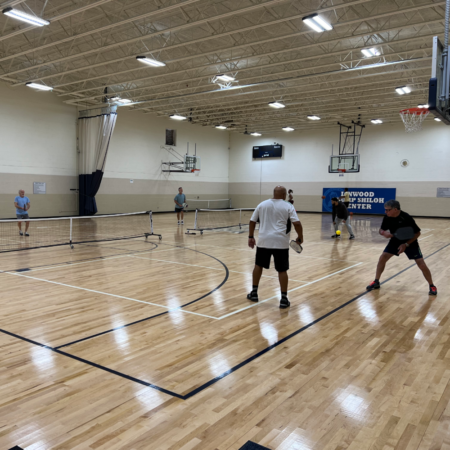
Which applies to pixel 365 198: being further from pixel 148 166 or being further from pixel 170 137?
pixel 148 166

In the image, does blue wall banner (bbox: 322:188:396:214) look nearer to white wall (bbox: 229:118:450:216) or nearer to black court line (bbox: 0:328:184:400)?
white wall (bbox: 229:118:450:216)

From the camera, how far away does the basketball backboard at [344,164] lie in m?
29.8

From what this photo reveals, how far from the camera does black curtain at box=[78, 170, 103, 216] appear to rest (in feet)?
77.3

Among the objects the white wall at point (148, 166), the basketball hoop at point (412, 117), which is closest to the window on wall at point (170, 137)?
the white wall at point (148, 166)

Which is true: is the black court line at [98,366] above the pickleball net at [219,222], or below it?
below

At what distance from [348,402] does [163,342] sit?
217 cm

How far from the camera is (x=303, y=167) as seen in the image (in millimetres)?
32406

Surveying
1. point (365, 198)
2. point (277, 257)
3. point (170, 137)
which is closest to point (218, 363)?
point (277, 257)

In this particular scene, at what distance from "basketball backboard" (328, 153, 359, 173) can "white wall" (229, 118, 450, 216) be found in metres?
0.53

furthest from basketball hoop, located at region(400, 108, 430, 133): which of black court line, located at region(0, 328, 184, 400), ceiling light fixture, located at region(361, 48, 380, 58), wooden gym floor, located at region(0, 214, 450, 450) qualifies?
black court line, located at region(0, 328, 184, 400)

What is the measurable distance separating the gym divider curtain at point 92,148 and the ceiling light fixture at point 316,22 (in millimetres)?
13997

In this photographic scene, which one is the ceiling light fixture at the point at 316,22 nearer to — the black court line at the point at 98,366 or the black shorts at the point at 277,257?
the black shorts at the point at 277,257

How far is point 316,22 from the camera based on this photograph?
12.1 m

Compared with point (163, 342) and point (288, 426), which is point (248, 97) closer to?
point (163, 342)
